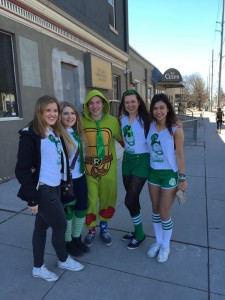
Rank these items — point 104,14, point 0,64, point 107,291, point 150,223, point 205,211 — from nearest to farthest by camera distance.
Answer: point 107,291
point 150,223
point 205,211
point 0,64
point 104,14

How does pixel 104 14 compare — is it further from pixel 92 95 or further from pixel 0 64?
pixel 92 95

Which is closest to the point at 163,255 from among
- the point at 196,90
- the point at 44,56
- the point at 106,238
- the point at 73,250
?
the point at 106,238

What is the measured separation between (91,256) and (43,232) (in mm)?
737

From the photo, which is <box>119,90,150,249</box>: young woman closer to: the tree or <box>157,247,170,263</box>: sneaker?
<box>157,247,170,263</box>: sneaker

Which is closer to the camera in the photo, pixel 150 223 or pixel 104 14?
pixel 150 223

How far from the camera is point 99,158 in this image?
2.91 metres

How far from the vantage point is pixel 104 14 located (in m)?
10.2

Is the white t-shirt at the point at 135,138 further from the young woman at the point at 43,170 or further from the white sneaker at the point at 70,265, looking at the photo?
the white sneaker at the point at 70,265

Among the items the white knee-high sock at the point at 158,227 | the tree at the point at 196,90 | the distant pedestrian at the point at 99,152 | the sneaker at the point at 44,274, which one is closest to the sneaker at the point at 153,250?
the white knee-high sock at the point at 158,227

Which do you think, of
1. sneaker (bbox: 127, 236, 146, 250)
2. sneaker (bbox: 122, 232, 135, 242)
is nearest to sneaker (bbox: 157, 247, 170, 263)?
sneaker (bbox: 127, 236, 146, 250)

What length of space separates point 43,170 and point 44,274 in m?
0.99

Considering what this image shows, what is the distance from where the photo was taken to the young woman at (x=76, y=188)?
8.71 feet

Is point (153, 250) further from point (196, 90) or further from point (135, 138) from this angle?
point (196, 90)

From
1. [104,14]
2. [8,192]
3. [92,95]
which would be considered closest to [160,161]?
[92,95]
